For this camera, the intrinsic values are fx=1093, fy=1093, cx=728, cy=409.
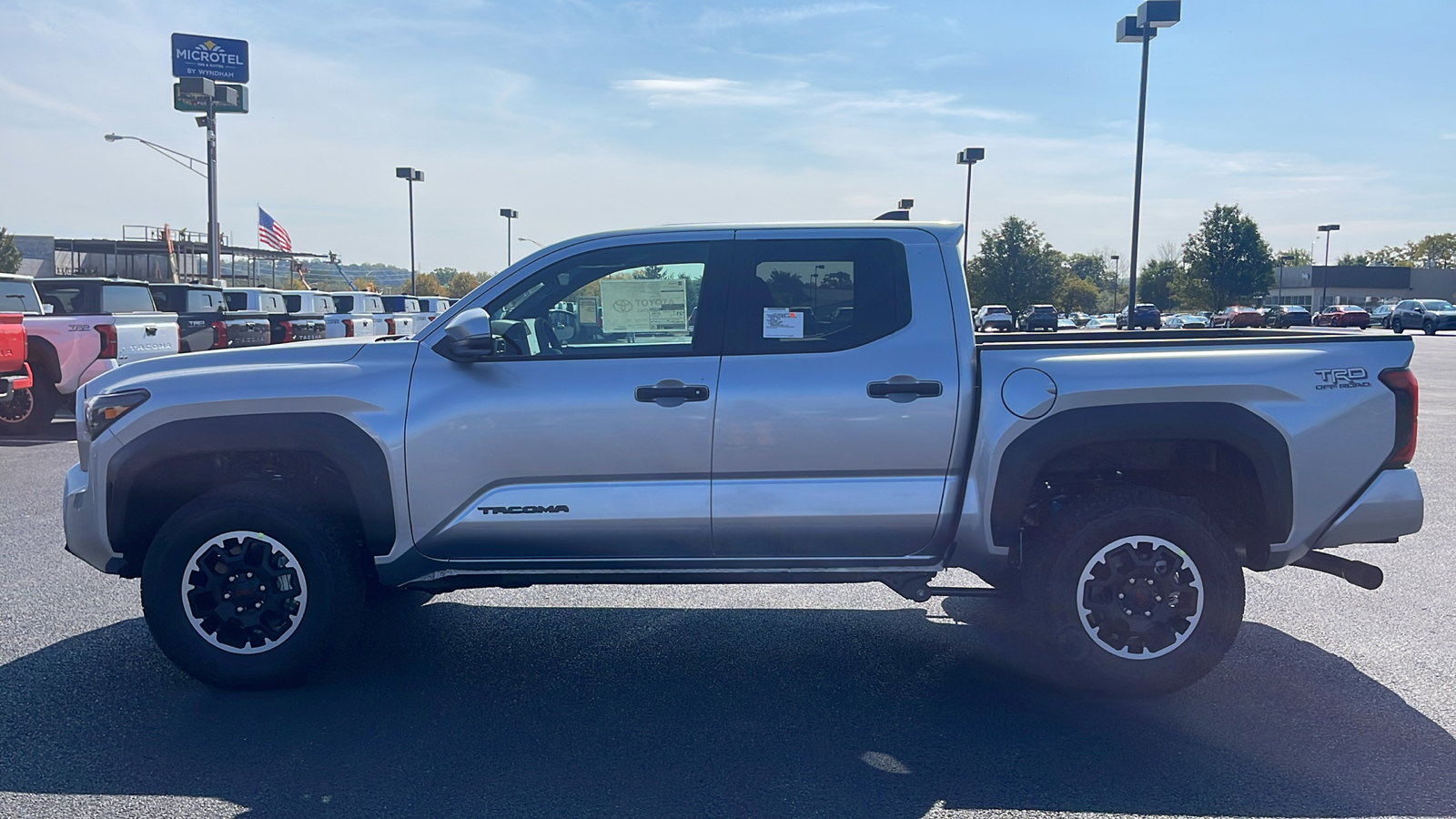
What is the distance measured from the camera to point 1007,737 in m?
4.20

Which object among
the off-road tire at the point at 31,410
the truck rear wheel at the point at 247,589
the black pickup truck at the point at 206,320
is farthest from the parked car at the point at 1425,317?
the truck rear wheel at the point at 247,589

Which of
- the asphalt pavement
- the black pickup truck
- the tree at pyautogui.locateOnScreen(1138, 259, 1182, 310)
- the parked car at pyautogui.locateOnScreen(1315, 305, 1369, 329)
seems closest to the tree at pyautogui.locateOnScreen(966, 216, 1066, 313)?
the parked car at pyautogui.locateOnScreen(1315, 305, 1369, 329)

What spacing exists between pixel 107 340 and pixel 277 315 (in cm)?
896

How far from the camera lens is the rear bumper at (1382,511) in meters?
4.57

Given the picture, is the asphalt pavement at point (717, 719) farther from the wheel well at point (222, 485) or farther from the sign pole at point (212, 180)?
the sign pole at point (212, 180)

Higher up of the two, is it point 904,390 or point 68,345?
point 904,390

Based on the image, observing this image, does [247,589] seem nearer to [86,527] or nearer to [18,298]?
[86,527]

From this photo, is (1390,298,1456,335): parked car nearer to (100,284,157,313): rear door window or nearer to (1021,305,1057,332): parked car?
(1021,305,1057,332): parked car

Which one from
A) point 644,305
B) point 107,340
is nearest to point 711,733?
point 644,305

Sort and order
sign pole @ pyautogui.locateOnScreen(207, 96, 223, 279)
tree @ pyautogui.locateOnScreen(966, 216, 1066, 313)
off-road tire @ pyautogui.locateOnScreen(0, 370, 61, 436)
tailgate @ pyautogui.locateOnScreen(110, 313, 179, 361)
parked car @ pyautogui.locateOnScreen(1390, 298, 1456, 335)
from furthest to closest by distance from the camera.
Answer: tree @ pyautogui.locateOnScreen(966, 216, 1066, 313), parked car @ pyautogui.locateOnScreen(1390, 298, 1456, 335), sign pole @ pyautogui.locateOnScreen(207, 96, 223, 279), tailgate @ pyautogui.locateOnScreen(110, 313, 179, 361), off-road tire @ pyautogui.locateOnScreen(0, 370, 61, 436)

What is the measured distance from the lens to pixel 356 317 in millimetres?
23875

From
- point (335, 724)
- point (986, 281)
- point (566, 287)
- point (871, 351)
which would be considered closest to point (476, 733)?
point (335, 724)

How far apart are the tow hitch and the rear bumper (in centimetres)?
16

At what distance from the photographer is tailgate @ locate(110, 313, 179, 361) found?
13398 millimetres
